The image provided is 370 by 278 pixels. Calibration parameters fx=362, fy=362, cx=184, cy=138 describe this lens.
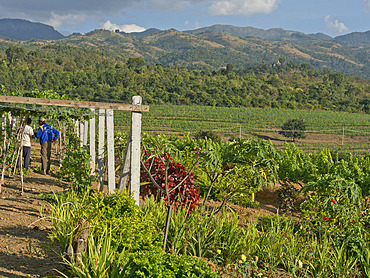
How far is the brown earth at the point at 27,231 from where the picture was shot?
3227mm

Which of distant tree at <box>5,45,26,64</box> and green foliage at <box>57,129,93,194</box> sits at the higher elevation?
distant tree at <box>5,45,26,64</box>

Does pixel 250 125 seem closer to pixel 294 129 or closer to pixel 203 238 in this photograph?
pixel 294 129

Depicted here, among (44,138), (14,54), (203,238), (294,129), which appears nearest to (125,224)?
(203,238)

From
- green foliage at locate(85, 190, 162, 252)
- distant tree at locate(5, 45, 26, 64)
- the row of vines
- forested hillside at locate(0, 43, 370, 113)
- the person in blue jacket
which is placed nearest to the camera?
green foliage at locate(85, 190, 162, 252)

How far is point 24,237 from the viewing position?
12.9 feet

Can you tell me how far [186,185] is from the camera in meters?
A: 5.14

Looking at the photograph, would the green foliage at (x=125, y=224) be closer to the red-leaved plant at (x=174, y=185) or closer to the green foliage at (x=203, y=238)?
the green foliage at (x=203, y=238)

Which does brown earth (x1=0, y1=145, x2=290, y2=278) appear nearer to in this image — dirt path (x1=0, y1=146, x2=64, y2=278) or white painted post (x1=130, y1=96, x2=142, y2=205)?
dirt path (x1=0, y1=146, x2=64, y2=278)

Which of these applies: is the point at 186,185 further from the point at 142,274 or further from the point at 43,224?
the point at 142,274

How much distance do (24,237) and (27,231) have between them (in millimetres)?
205

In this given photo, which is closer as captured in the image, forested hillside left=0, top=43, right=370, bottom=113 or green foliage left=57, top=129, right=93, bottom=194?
green foliage left=57, top=129, right=93, bottom=194

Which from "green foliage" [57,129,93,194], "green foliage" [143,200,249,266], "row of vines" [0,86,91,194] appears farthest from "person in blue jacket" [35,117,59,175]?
"green foliage" [143,200,249,266]

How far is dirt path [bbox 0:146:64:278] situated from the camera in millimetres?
3204

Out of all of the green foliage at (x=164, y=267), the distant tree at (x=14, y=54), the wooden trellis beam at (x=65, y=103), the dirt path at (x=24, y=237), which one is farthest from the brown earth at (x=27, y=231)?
the distant tree at (x=14, y=54)
